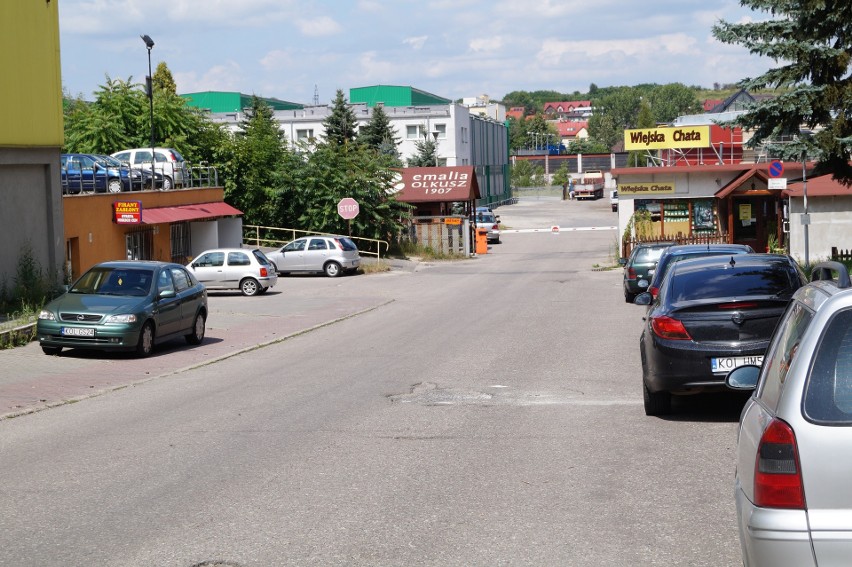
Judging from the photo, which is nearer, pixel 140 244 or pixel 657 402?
pixel 657 402

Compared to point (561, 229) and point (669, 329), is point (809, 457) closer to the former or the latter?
point (669, 329)

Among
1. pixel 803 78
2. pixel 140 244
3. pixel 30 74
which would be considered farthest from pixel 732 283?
pixel 140 244

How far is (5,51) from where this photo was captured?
24266 millimetres

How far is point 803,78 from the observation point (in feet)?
76.6

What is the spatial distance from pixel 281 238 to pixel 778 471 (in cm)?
4964

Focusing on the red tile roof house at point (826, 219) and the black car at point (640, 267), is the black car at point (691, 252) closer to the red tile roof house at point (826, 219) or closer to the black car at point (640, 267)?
the black car at point (640, 267)

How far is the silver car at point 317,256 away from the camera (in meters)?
42.1

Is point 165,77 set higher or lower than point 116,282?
higher

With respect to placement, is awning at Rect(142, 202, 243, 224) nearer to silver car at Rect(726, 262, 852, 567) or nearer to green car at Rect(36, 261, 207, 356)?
green car at Rect(36, 261, 207, 356)

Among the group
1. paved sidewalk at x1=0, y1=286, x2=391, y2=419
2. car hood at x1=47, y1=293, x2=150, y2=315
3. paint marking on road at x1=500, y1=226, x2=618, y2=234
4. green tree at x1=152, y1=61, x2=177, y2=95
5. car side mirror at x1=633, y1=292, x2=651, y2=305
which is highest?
green tree at x1=152, y1=61, x2=177, y2=95

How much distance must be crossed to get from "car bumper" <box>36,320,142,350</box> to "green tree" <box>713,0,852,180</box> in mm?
13753

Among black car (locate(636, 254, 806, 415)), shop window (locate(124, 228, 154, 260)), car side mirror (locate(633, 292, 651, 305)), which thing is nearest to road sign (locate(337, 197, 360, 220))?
shop window (locate(124, 228, 154, 260))

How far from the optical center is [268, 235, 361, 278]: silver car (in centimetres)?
4212

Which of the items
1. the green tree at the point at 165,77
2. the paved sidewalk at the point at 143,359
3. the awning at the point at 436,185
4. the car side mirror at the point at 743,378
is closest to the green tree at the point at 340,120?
the green tree at the point at 165,77
